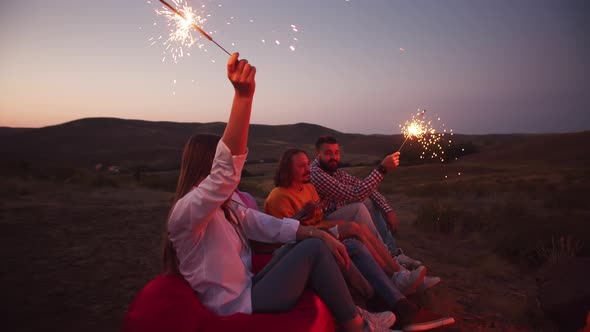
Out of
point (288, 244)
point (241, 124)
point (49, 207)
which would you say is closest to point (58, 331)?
point (288, 244)

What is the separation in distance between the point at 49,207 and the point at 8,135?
63.3m

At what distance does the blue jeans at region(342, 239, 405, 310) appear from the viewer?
3049 mm

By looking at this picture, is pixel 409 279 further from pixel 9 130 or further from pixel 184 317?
pixel 9 130

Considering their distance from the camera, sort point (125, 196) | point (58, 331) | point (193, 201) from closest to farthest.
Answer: point (193, 201), point (58, 331), point (125, 196)

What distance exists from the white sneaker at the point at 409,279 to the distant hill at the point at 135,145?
2674 cm

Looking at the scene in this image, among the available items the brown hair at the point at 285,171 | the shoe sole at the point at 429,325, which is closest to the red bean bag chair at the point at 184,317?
the shoe sole at the point at 429,325

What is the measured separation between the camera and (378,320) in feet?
8.91

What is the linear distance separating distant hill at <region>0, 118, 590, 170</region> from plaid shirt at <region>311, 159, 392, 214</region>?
2630cm

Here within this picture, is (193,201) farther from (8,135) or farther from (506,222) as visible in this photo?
(8,135)

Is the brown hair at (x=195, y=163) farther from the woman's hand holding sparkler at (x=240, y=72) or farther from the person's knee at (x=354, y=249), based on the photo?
the person's knee at (x=354, y=249)

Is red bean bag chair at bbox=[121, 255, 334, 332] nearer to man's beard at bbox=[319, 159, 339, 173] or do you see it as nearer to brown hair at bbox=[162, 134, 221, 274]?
brown hair at bbox=[162, 134, 221, 274]

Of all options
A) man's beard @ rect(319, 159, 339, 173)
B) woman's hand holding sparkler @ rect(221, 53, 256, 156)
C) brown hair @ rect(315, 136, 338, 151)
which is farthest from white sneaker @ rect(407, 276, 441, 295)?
woman's hand holding sparkler @ rect(221, 53, 256, 156)

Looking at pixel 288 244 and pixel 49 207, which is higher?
pixel 288 244

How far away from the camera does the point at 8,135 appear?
2308 inches
